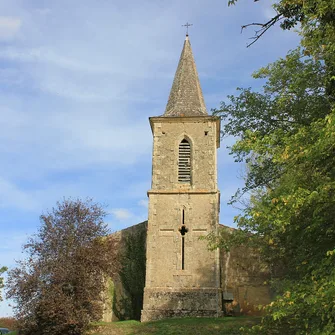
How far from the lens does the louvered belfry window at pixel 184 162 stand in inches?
926

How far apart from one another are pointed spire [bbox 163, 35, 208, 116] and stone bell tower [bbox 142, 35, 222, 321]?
0.18 feet

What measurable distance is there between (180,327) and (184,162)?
27.4 ft

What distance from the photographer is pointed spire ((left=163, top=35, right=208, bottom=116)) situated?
2506cm

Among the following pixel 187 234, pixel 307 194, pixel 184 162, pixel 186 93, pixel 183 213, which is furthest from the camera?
pixel 186 93

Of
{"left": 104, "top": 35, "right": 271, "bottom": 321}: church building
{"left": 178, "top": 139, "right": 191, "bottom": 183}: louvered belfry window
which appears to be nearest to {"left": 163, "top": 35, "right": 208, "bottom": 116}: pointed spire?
{"left": 104, "top": 35, "right": 271, "bottom": 321}: church building

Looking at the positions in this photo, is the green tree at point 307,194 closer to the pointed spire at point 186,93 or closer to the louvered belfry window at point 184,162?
the louvered belfry window at point 184,162

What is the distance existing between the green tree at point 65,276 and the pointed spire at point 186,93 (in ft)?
24.9

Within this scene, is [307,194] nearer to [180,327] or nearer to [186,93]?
[180,327]

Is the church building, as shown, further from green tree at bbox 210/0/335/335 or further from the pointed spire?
green tree at bbox 210/0/335/335

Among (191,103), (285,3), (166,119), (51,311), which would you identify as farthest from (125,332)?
(285,3)

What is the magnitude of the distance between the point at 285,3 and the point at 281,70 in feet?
17.0

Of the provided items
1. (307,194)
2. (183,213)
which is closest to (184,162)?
(183,213)

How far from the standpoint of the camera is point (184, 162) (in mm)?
23844

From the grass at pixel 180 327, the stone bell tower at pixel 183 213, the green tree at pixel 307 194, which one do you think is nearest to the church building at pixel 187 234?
the stone bell tower at pixel 183 213
